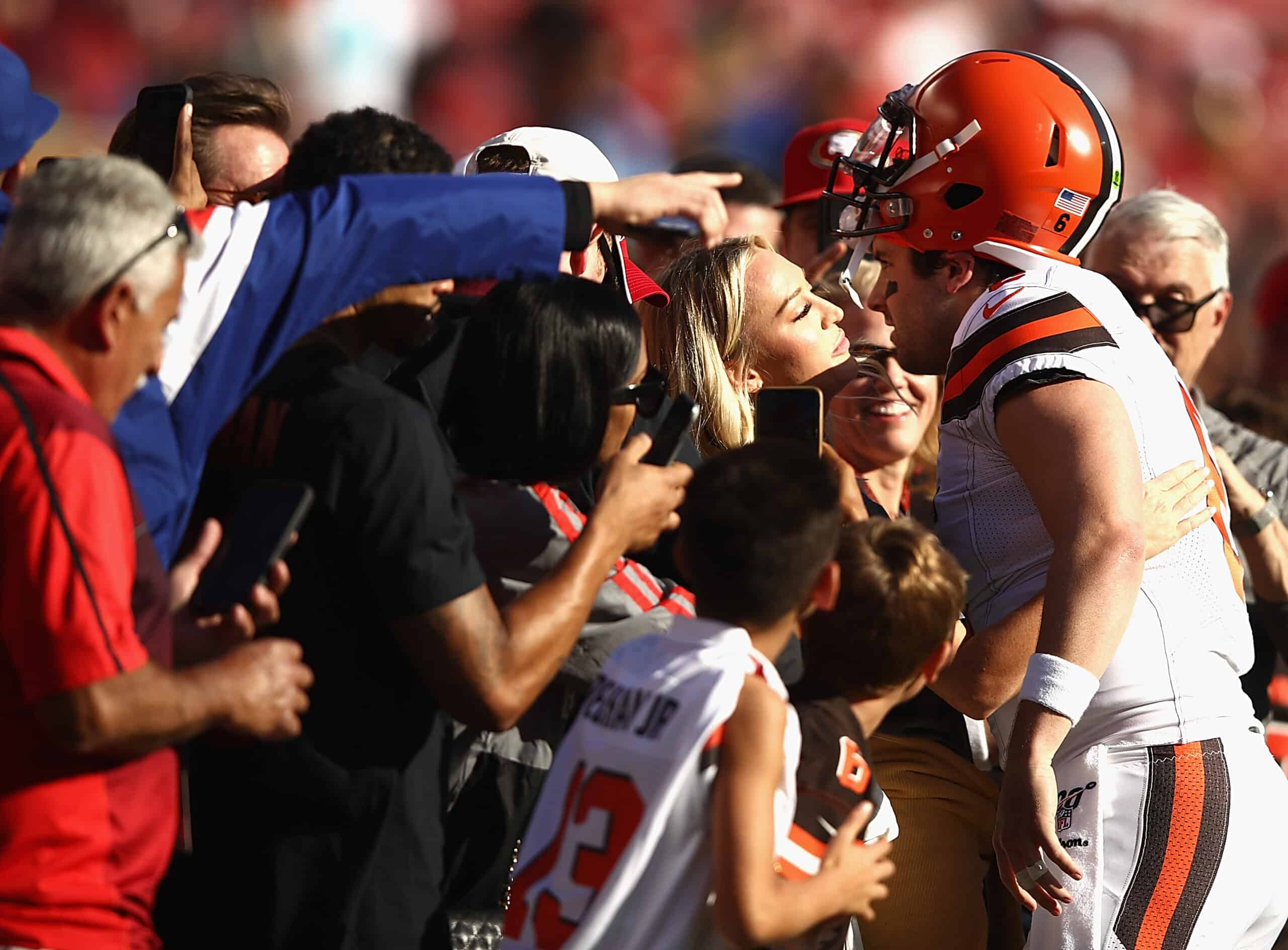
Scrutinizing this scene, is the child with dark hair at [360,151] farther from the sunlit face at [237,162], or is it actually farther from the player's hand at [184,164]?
the sunlit face at [237,162]

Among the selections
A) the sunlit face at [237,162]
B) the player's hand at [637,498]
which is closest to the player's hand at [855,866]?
the player's hand at [637,498]

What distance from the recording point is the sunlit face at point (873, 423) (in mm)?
3822

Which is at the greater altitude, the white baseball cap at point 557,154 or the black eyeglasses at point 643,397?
the white baseball cap at point 557,154

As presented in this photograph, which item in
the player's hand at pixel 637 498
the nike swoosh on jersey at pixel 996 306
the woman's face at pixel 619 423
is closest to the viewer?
the player's hand at pixel 637 498

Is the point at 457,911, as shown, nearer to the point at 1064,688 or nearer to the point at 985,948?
the point at 1064,688

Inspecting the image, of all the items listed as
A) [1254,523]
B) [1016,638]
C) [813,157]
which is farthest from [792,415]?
[813,157]

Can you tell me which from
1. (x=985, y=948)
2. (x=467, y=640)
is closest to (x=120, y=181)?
(x=467, y=640)

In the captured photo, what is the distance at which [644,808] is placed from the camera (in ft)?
6.33

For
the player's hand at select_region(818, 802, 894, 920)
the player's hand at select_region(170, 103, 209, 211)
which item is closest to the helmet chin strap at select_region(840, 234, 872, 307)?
the player's hand at select_region(170, 103, 209, 211)

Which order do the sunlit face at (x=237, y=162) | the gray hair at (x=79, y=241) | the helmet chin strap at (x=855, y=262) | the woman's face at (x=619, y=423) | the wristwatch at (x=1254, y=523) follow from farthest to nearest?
the wristwatch at (x=1254, y=523) < the sunlit face at (x=237, y=162) < the helmet chin strap at (x=855, y=262) < the woman's face at (x=619, y=423) < the gray hair at (x=79, y=241)

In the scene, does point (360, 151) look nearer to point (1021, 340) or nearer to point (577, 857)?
point (577, 857)

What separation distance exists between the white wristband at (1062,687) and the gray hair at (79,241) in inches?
62.3

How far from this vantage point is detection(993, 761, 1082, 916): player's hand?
249 cm

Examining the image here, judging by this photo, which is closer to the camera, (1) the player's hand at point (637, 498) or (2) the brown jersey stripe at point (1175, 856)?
(1) the player's hand at point (637, 498)
